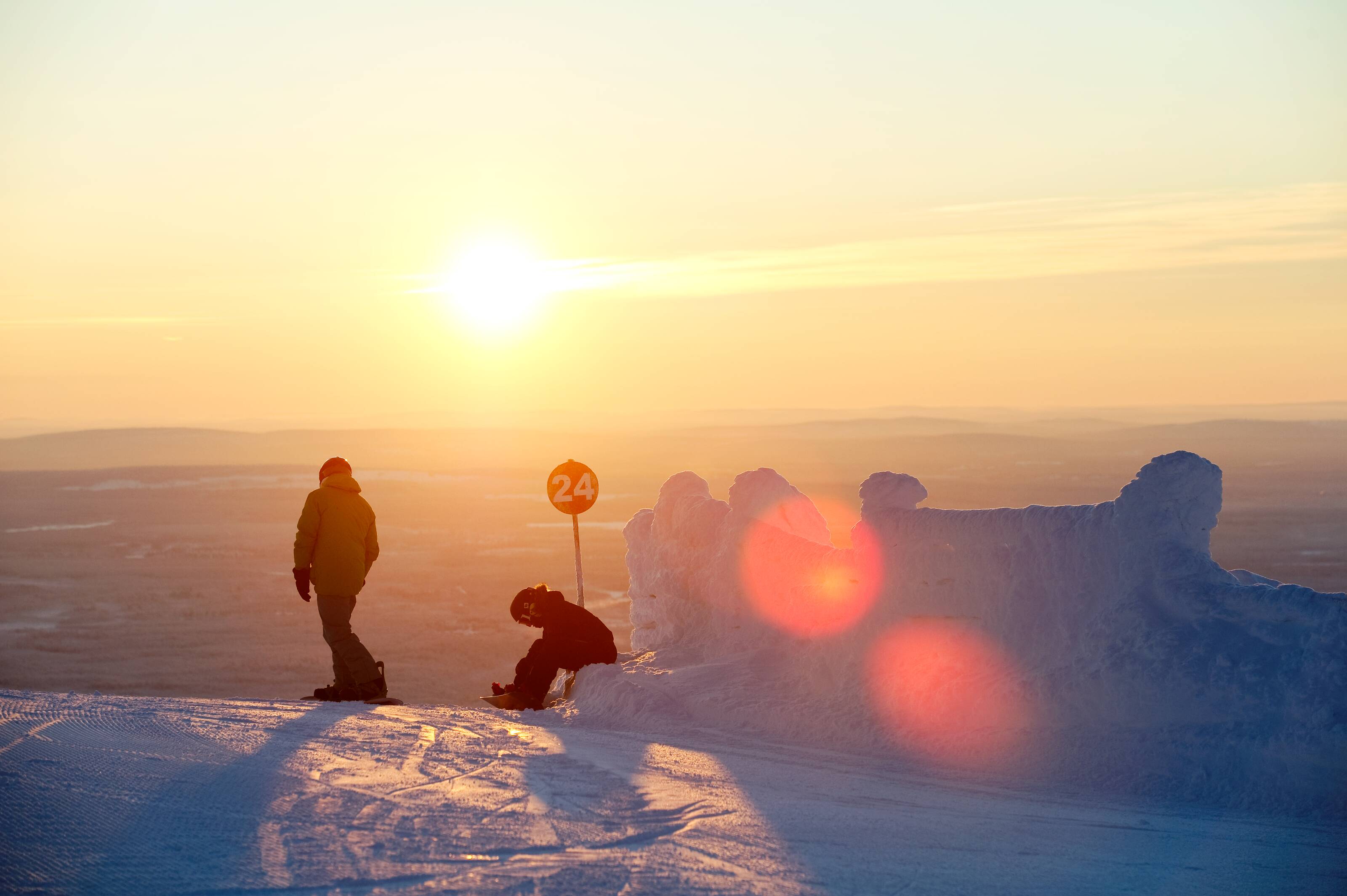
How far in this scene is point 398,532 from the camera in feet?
143

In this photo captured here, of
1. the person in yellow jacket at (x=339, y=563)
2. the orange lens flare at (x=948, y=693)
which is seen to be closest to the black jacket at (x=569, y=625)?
the person in yellow jacket at (x=339, y=563)

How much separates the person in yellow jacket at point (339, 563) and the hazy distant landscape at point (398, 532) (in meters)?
10.4

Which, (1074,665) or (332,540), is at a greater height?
(332,540)

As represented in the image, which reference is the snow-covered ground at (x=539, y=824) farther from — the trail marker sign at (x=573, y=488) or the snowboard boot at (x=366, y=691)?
the trail marker sign at (x=573, y=488)

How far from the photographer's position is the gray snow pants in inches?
366

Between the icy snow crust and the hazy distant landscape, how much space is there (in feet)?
40.3

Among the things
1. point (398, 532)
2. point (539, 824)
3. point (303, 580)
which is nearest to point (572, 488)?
point (303, 580)

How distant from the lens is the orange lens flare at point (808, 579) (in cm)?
844

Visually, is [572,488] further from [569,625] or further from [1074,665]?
[1074,665]

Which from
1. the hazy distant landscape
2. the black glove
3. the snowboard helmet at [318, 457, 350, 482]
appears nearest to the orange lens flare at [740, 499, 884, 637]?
the snowboard helmet at [318, 457, 350, 482]

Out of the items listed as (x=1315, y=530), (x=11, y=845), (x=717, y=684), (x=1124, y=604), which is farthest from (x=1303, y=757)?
(x=1315, y=530)

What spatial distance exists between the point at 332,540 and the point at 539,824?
15.1 feet

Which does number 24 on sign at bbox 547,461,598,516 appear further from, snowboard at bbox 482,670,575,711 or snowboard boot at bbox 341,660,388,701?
snowboard boot at bbox 341,660,388,701

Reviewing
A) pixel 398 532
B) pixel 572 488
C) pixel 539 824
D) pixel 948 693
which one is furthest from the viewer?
pixel 398 532
